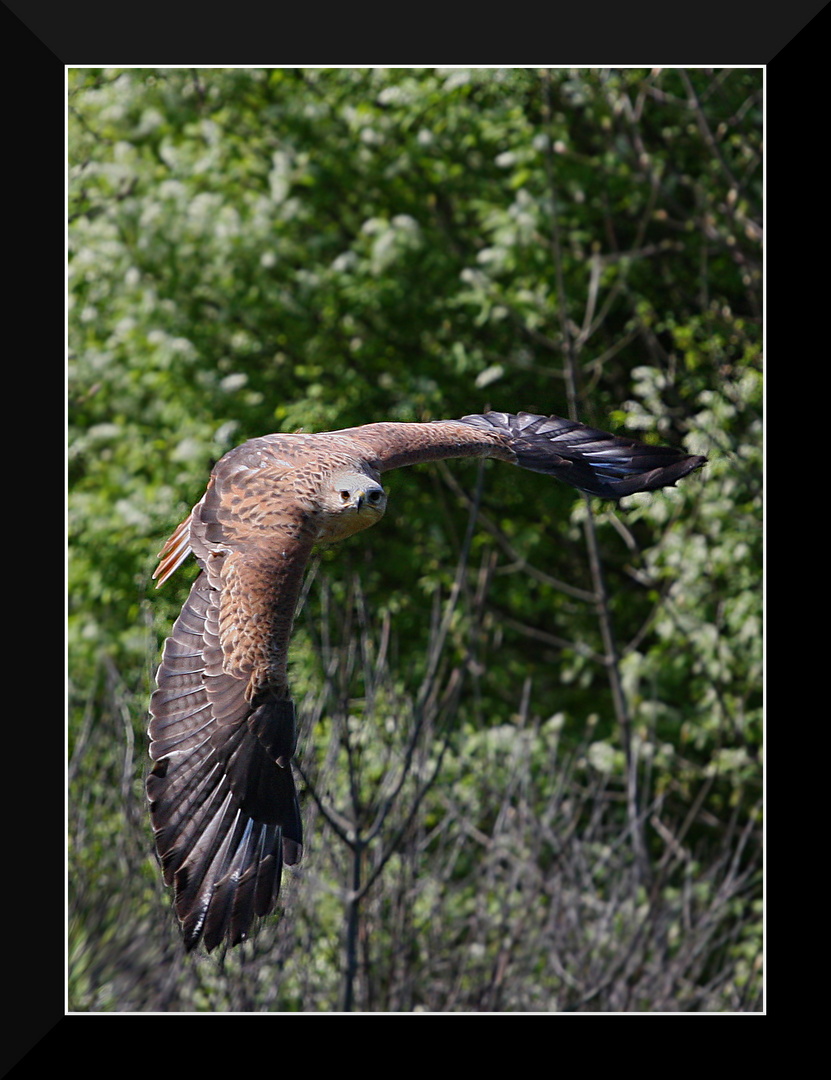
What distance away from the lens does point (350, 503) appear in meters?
2.84

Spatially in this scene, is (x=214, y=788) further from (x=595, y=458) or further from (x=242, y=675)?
(x=595, y=458)

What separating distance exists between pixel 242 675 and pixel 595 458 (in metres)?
1.33

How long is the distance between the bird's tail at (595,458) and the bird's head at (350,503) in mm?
786

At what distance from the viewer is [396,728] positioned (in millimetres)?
5680

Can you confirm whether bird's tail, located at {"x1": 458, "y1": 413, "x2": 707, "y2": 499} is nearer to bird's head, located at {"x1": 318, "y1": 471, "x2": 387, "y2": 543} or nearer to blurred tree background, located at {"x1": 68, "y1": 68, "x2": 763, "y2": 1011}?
bird's head, located at {"x1": 318, "y1": 471, "x2": 387, "y2": 543}

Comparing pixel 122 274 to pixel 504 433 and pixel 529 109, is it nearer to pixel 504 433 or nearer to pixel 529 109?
pixel 529 109

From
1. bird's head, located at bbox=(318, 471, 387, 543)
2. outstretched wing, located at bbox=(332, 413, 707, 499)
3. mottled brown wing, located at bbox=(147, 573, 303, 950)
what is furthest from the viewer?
outstretched wing, located at bbox=(332, 413, 707, 499)

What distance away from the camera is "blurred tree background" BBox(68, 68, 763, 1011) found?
653 centimetres

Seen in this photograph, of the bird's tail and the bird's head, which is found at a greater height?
the bird's tail

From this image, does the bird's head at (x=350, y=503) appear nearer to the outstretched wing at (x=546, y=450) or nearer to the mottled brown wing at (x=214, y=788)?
the outstretched wing at (x=546, y=450)

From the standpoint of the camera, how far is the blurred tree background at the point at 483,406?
257 inches

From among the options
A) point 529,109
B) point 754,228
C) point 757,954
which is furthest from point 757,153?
point 757,954

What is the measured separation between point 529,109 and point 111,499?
403 cm

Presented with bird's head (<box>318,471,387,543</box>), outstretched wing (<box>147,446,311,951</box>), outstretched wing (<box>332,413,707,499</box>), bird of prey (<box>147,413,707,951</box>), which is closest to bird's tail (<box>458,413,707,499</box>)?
outstretched wing (<box>332,413,707,499</box>)
